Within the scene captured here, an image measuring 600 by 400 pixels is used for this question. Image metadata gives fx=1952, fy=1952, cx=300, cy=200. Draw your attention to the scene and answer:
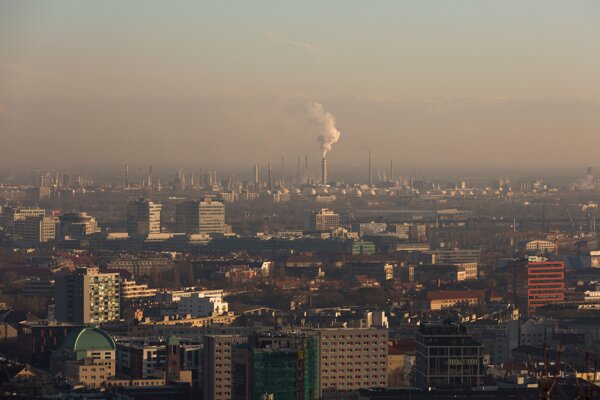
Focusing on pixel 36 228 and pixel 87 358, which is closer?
pixel 87 358

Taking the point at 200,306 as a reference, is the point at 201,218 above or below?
above

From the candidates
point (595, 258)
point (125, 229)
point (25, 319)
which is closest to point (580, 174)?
point (125, 229)

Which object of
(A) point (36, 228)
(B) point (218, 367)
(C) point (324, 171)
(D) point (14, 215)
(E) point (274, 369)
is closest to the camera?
(E) point (274, 369)

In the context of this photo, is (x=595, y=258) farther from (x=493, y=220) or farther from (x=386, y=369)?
(x=386, y=369)

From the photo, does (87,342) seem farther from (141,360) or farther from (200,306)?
(200,306)

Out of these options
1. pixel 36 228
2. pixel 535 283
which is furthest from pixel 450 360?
pixel 36 228

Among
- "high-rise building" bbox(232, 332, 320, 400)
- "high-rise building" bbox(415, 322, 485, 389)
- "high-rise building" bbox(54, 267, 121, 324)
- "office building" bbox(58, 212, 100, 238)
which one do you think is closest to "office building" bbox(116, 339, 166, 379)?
"high-rise building" bbox(232, 332, 320, 400)

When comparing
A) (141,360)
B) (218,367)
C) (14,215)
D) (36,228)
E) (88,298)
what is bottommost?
(141,360)

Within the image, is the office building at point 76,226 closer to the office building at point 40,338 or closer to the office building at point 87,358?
the office building at point 40,338
